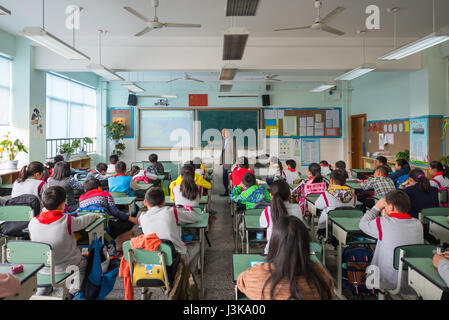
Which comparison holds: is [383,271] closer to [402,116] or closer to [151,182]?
[151,182]

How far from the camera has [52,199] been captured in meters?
2.40

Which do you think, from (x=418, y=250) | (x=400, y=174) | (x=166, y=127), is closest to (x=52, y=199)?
(x=418, y=250)

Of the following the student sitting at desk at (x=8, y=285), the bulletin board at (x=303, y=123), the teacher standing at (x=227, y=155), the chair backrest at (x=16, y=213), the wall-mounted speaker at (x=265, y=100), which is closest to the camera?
the student sitting at desk at (x=8, y=285)

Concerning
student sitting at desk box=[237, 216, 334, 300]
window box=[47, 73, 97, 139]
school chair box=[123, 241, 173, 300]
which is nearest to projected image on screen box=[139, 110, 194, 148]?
window box=[47, 73, 97, 139]

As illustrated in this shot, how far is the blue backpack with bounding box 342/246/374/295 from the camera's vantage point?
8.85ft

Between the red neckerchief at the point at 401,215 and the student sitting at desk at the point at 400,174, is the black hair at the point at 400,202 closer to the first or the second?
the red neckerchief at the point at 401,215

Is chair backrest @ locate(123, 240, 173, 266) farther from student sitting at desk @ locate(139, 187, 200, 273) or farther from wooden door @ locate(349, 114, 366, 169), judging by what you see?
wooden door @ locate(349, 114, 366, 169)

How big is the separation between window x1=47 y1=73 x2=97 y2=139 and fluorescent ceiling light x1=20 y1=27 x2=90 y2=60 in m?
Result: 3.35

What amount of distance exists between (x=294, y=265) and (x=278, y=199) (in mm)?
1045

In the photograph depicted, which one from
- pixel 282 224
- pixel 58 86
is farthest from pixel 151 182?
pixel 282 224

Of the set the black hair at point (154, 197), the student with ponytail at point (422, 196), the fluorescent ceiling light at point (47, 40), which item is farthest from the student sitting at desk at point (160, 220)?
the student with ponytail at point (422, 196)

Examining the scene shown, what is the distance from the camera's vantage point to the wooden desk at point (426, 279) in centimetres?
172

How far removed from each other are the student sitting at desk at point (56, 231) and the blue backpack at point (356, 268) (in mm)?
2294

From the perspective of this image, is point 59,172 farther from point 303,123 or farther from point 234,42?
point 303,123
